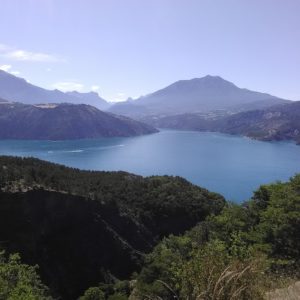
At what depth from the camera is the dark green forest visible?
122 ft

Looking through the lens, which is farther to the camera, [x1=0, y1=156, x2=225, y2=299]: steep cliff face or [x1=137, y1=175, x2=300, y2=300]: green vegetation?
[x1=0, y1=156, x2=225, y2=299]: steep cliff face

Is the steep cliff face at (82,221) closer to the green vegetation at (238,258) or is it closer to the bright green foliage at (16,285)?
the green vegetation at (238,258)

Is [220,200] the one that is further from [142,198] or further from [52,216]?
[52,216]

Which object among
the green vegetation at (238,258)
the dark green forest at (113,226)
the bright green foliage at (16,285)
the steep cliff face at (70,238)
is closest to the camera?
the green vegetation at (238,258)

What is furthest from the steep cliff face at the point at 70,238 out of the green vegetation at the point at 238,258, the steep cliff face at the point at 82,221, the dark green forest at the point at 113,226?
the green vegetation at the point at 238,258

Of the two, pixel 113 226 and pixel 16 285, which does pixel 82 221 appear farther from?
pixel 16 285

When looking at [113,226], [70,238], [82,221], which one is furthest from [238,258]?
[113,226]

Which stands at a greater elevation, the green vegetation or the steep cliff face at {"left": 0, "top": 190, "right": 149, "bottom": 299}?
the green vegetation

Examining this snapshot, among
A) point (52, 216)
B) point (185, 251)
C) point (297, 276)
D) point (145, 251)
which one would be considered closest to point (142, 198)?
point (145, 251)

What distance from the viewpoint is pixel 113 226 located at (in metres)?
73.9

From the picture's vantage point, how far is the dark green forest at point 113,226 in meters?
37.2

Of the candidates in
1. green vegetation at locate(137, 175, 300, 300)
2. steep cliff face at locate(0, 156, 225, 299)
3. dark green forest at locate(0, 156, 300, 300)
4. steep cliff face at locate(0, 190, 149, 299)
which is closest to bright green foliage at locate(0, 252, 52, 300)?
dark green forest at locate(0, 156, 300, 300)

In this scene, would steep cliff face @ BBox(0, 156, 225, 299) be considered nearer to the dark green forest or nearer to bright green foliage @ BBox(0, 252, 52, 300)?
the dark green forest

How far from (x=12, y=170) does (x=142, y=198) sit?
27.4 metres
